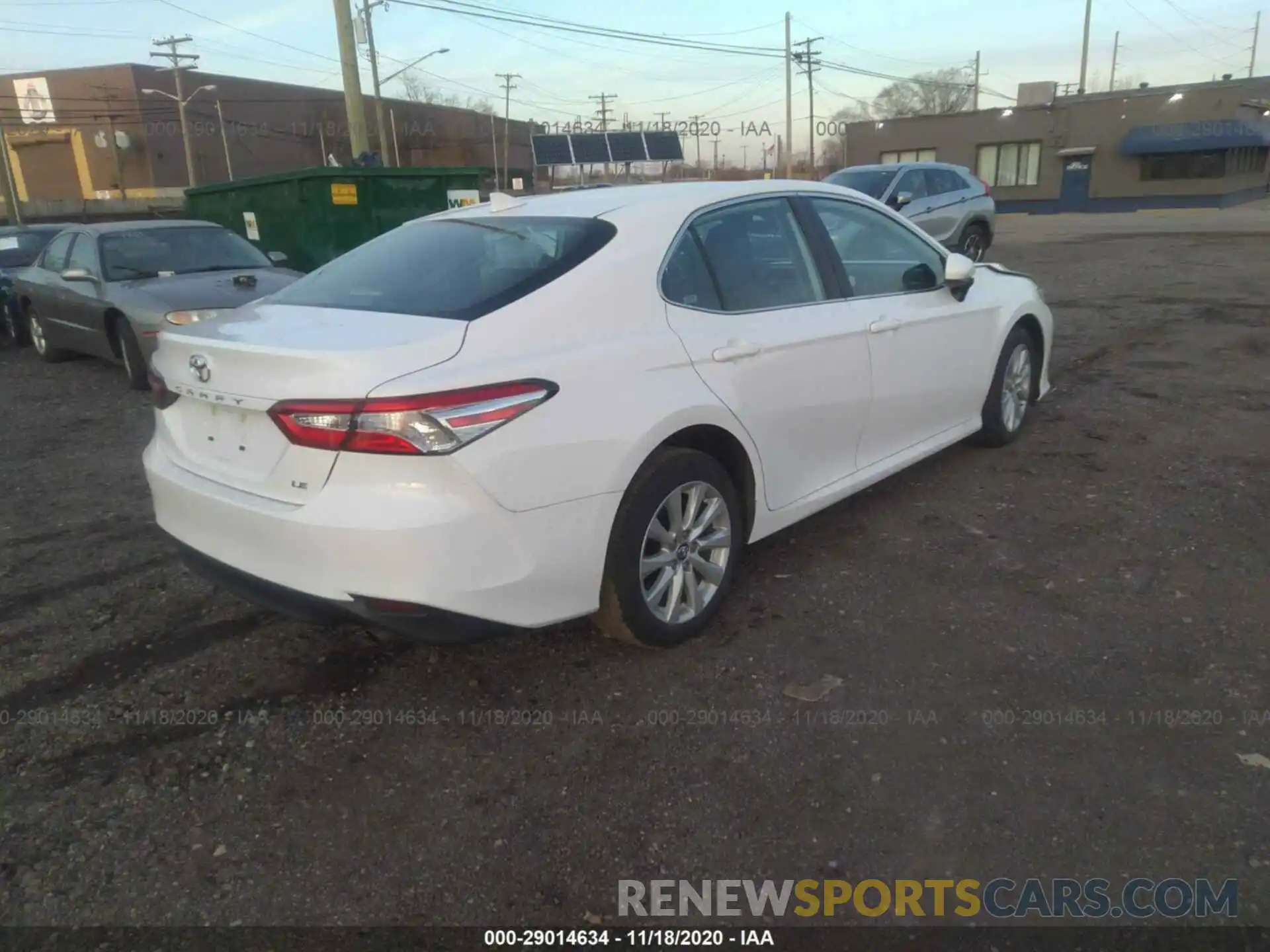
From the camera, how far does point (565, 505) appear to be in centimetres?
291

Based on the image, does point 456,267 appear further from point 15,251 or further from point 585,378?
point 15,251

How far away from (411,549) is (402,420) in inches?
14.0

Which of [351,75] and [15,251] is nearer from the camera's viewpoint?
[15,251]

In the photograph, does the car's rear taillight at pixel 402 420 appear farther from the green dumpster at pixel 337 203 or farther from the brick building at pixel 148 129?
the brick building at pixel 148 129

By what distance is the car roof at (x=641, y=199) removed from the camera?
142 inches

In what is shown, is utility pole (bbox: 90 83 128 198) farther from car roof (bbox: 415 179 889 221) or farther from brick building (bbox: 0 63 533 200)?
car roof (bbox: 415 179 889 221)

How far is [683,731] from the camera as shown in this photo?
300cm

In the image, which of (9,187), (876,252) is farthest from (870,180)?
(9,187)

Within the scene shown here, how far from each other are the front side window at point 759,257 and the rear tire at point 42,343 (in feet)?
27.9

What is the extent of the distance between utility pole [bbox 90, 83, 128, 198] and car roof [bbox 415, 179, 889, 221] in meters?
66.9

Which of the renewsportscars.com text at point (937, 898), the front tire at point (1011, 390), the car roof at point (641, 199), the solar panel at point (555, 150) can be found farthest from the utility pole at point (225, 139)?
the renewsportscars.com text at point (937, 898)

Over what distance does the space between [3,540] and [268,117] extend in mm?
73440

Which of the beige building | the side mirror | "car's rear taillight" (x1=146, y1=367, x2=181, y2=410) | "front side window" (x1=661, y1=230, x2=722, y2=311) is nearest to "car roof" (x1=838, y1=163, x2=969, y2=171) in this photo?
the side mirror

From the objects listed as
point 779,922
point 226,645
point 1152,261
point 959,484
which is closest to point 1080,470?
point 959,484
